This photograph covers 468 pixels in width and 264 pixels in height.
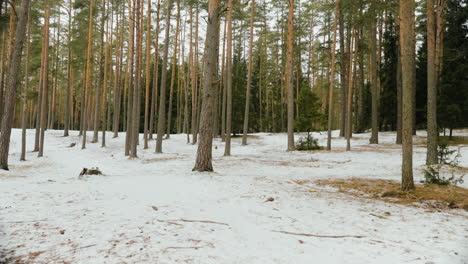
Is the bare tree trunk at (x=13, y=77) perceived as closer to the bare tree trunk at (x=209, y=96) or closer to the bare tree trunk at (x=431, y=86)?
the bare tree trunk at (x=209, y=96)

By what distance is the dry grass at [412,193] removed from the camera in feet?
17.0

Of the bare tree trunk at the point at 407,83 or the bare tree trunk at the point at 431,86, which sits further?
the bare tree trunk at the point at 431,86

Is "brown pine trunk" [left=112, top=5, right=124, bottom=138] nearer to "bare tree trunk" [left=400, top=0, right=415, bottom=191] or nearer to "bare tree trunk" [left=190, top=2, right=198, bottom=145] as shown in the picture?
"bare tree trunk" [left=190, top=2, right=198, bottom=145]

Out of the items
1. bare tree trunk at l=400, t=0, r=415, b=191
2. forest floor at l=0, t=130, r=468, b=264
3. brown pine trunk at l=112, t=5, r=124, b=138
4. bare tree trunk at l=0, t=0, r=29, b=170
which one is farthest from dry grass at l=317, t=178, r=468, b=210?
brown pine trunk at l=112, t=5, r=124, b=138

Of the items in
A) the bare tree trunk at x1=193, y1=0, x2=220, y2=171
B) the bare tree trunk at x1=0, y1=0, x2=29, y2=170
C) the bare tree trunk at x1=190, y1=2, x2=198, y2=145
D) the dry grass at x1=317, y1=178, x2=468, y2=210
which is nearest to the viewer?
the dry grass at x1=317, y1=178, x2=468, y2=210

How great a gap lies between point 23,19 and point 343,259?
13019mm

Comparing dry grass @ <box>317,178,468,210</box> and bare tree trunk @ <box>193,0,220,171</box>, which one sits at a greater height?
bare tree trunk @ <box>193,0,220,171</box>

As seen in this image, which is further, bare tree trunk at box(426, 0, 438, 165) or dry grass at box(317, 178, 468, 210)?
bare tree trunk at box(426, 0, 438, 165)

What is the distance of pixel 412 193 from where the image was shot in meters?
5.80

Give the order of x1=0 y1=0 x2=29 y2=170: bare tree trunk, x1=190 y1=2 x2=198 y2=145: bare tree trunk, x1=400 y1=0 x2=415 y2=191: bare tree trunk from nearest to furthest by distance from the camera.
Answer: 1. x1=400 y1=0 x2=415 y2=191: bare tree trunk
2. x1=0 y1=0 x2=29 y2=170: bare tree trunk
3. x1=190 y1=2 x2=198 y2=145: bare tree trunk

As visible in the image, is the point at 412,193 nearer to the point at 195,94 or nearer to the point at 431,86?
the point at 431,86

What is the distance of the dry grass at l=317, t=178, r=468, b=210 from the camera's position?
5.18 meters

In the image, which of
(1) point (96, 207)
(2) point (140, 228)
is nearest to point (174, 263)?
(2) point (140, 228)

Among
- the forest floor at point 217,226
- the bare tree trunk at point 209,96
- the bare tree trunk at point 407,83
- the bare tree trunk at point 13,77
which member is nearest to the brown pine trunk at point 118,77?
the bare tree trunk at point 13,77
